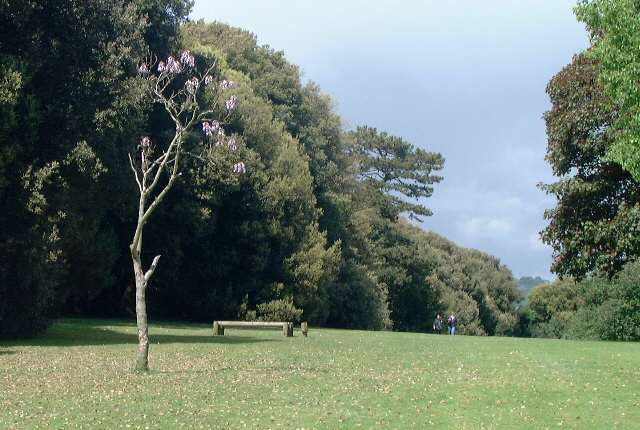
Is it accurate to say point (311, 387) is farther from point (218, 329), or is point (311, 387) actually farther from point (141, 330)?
point (218, 329)

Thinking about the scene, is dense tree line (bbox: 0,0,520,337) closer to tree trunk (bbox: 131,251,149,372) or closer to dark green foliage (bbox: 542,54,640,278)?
tree trunk (bbox: 131,251,149,372)

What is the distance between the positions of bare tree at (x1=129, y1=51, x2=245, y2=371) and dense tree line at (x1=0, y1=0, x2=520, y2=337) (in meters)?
1.38

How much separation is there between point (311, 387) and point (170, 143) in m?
26.4

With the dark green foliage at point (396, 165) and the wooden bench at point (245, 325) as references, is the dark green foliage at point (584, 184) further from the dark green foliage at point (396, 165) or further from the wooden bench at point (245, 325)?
the dark green foliage at point (396, 165)

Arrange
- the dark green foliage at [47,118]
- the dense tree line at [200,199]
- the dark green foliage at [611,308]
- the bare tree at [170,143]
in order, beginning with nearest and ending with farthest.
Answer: the bare tree at [170,143] → the dark green foliage at [47,118] → the dense tree line at [200,199] → the dark green foliage at [611,308]

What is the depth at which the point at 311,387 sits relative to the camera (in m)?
19.3

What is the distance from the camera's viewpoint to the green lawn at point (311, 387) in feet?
49.9

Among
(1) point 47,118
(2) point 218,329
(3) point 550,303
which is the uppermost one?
(1) point 47,118

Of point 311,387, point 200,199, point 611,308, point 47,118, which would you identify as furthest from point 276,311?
point 311,387

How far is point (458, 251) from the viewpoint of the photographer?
103438 millimetres

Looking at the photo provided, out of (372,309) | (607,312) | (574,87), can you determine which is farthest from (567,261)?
(372,309)

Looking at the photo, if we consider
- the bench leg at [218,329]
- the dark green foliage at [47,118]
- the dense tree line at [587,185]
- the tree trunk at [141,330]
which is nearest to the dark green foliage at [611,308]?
the dense tree line at [587,185]

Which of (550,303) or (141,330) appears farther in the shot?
(550,303)

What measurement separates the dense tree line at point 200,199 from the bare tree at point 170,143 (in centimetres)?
138
